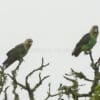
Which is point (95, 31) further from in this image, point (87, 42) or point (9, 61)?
point (9, 61)

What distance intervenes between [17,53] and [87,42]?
8.14ft

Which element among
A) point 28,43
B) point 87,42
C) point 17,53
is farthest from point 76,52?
point 28,43

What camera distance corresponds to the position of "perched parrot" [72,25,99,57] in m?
12.0

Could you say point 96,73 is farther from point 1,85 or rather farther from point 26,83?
point 1,85

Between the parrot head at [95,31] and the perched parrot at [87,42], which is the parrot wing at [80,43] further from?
the parrot head at [95,31]

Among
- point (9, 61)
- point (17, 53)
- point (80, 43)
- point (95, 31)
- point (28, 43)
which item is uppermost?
point (95, 31)

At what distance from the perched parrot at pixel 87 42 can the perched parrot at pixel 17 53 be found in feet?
6.03

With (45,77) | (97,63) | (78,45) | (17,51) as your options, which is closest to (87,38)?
(78,45)

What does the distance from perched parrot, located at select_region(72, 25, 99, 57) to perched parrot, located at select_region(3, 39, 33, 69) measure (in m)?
1.84

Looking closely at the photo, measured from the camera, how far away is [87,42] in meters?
12.3

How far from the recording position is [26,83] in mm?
9656

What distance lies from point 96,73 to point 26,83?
7.28 feet

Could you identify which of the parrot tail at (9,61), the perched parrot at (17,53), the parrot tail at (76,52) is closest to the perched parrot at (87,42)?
the parrot tail at (76,52)

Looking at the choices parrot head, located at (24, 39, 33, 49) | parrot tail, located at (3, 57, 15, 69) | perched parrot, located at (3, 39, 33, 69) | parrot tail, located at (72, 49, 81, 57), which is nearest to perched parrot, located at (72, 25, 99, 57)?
parrot tail, located at (72, 49, 81, 57)
